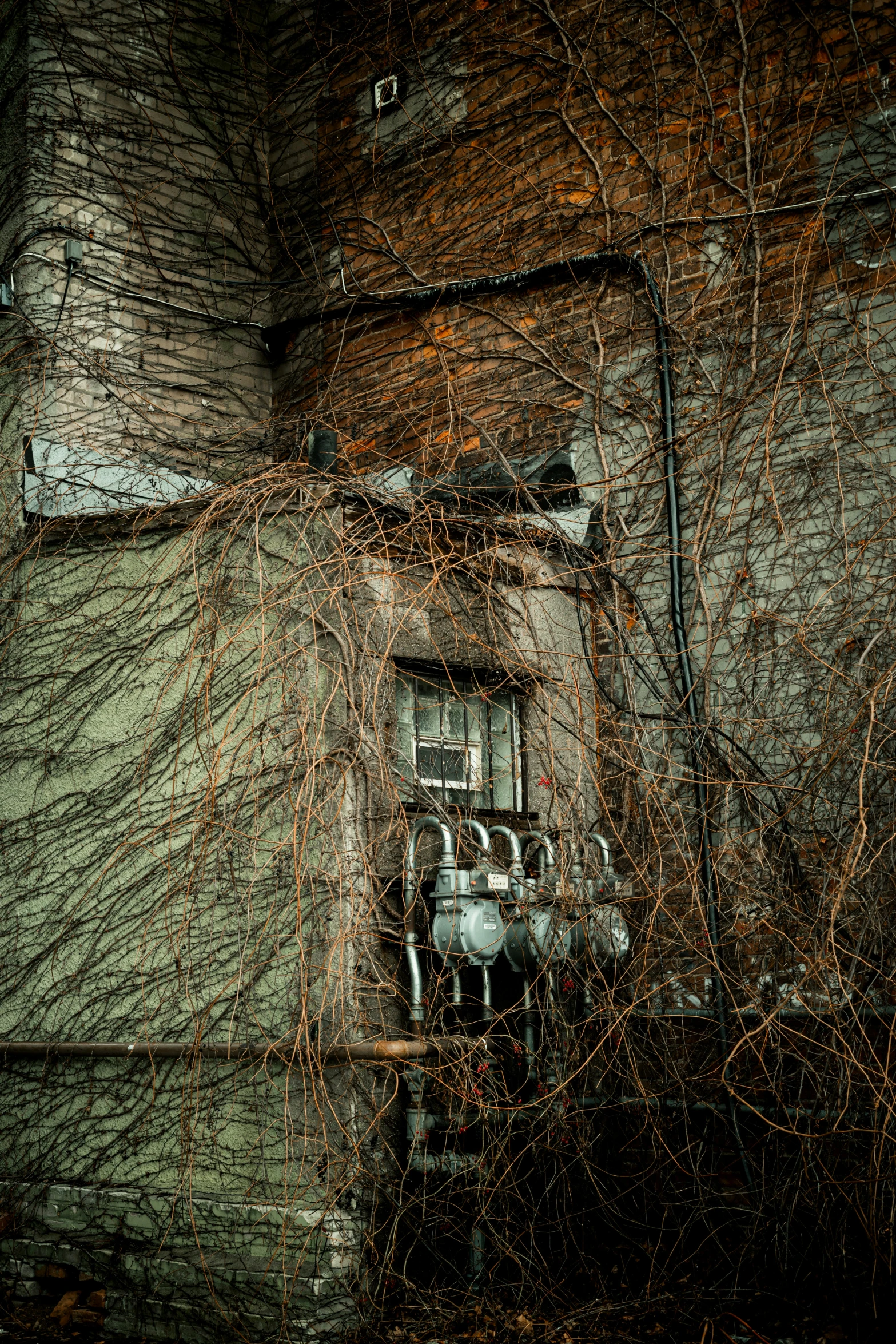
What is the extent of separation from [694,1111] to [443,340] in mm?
4554

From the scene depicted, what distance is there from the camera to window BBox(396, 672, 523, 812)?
496 centimetres

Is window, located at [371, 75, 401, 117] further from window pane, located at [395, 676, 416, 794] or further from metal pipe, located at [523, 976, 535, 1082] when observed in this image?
metal pipe, located at [523, 976, 535, 1082]

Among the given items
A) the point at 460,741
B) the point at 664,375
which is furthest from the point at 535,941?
the point at 664,375

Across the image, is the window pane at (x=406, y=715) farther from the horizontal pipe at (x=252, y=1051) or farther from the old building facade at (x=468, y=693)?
the horizontal pipe at (x=252, y=1051)

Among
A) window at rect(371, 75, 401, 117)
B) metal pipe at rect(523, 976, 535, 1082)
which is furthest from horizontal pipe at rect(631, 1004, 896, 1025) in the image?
window at rect(371, 75, 401, 117)

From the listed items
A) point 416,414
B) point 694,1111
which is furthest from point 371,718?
point 416,414

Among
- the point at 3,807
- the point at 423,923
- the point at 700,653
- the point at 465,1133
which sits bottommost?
the point at 465,1133

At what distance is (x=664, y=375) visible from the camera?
19.4 feet

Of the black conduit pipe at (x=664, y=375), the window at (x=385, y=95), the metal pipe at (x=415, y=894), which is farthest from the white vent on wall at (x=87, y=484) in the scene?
the window at (x=385, y=95)

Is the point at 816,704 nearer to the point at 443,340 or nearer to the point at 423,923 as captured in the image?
the point at 423,923

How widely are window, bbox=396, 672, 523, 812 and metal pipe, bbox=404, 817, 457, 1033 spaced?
256mm

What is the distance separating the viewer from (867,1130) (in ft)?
11.6

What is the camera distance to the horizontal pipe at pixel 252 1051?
4.11m

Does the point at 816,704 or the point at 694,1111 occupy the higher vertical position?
the point at 816,704
